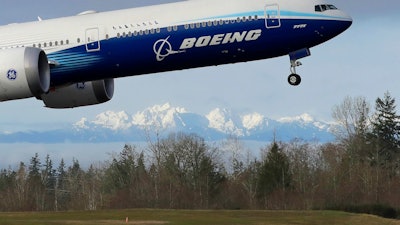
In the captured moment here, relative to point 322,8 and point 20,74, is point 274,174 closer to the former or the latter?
point 322,8

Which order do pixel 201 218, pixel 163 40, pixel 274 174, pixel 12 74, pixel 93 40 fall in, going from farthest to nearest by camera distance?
1. pixel 274 174
2. pixel 201 218
3. pixel 93 40
4. pixel 163 40
5. pixel 12 74

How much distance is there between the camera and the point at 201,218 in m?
85.4

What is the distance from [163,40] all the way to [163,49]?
18.5 inches

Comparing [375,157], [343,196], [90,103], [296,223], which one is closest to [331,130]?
[375,157]

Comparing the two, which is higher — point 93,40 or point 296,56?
point 93,40

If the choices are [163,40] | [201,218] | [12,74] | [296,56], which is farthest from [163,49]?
[201,218]

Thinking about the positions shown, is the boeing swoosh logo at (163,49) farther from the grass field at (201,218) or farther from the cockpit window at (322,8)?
the grass field at (201,218)

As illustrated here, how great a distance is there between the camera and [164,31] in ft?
122

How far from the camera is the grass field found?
80.1m

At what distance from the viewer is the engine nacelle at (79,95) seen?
43344 millimetres

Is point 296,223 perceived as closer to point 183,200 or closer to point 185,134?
point 183,200

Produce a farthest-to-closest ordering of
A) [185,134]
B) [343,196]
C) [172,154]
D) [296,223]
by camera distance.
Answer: [185,134] < [172,154] < [343,196] < [296,223]

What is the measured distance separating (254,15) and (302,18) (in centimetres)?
244

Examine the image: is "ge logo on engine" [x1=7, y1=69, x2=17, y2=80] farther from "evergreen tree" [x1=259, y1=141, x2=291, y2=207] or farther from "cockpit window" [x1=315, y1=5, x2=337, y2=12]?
"evergreen tree" [x1=259, y1=141, x2=291, y2=207]
